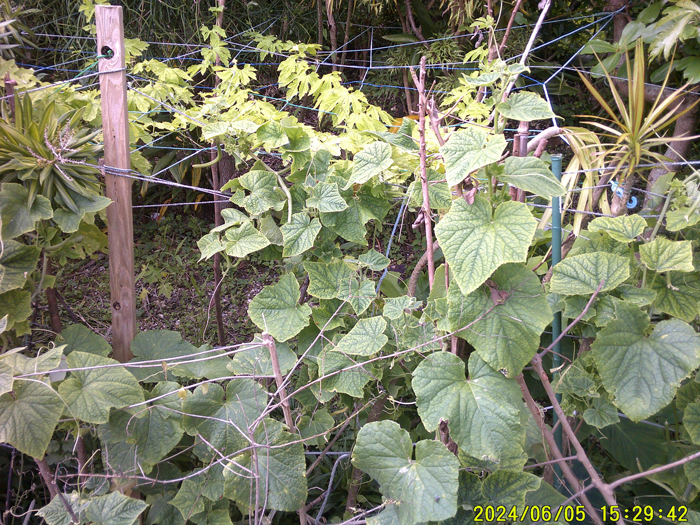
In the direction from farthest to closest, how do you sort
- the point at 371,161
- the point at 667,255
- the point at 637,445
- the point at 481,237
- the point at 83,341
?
the point at 83,341 < the point at 637,445 < the point at 371,161 < the point at 667,255 < the point at 481,237

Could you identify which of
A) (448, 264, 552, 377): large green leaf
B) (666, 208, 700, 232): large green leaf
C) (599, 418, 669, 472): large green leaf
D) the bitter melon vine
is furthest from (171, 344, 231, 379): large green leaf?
(666, 208, 700, 232): large green leaf

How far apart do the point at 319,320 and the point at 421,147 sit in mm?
487

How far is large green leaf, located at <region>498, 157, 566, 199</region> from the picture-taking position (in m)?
0.96

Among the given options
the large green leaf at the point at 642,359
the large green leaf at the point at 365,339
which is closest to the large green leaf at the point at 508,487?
the large green leaf at the point at 642,359

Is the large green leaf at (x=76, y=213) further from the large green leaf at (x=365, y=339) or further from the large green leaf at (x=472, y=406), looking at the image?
the large green leaf at (x=472, y=406)

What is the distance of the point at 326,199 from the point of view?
1.21m

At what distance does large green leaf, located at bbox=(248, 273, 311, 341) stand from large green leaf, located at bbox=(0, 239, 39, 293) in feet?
1.91

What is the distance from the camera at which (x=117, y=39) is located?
51.6 inches

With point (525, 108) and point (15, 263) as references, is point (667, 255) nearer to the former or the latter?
point (525, 108)

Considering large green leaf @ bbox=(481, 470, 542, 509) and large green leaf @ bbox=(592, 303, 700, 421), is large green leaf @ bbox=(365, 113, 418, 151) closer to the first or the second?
large green leaf @ bbox=(592, 303, 700, 421)

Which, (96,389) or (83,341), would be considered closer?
(96,389)

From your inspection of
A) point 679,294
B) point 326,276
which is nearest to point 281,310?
point 326,276

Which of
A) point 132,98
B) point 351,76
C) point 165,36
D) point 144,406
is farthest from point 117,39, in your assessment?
point 351,76

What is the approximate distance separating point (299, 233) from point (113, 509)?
29.0 inches
